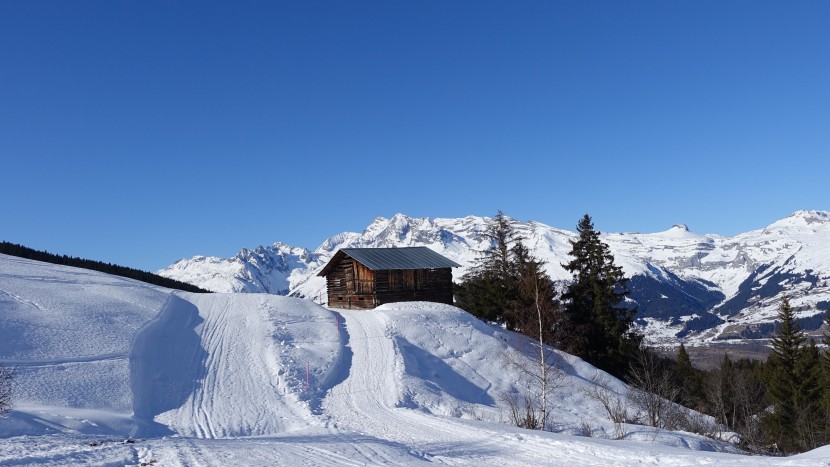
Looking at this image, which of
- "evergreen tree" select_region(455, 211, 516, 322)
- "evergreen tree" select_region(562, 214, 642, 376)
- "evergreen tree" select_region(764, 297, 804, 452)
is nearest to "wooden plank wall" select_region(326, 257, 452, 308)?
"evergreen tree" select_region(455, 211, 516, 322)

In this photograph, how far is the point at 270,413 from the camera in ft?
71.7

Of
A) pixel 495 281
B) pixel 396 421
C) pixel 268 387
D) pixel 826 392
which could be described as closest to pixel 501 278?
pixel 495 281

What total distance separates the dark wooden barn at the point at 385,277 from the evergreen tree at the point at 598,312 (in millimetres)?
11359

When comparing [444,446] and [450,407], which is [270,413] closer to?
[450,407]

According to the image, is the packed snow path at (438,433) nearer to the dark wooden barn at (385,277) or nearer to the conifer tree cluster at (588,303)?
the conifer tree cluster at (588,303)

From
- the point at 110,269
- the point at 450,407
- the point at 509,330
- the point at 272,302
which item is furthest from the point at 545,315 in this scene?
the point at 110,269

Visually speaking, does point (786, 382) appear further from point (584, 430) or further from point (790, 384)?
point (584, 430)

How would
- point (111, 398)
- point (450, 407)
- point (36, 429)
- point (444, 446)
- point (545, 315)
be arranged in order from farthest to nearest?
point (545, 315)
point (450, 407)
point (111, 398)
point (36, 429)
point (444, 446)

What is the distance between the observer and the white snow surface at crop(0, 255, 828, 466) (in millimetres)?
13648

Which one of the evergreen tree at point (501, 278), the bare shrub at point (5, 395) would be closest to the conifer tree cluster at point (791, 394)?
the evergreen tree at point (501, 278)

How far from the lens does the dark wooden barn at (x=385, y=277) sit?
45.6m

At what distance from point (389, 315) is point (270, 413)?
1534 centimetres

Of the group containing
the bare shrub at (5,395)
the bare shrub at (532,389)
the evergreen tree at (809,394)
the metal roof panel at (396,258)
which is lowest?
the evergreen tree at (809,394)

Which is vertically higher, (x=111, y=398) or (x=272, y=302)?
(x=272, y=302)
